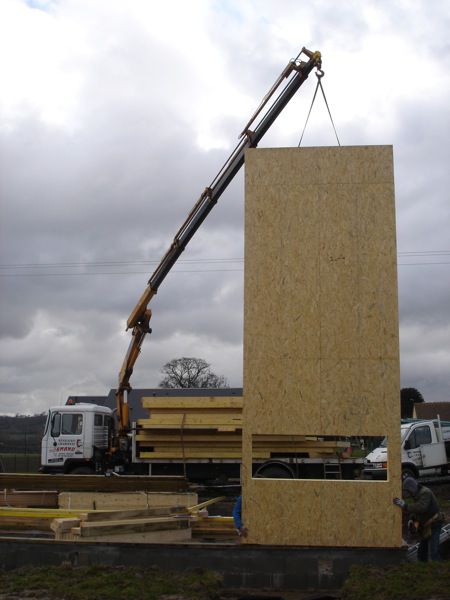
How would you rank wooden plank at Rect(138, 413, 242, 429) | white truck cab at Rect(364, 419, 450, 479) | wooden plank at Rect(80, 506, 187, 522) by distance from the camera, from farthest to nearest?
white truck cab at Rect(364, 419, 450, 479) → wooden plank at Rect(138, 413, 242, 429) → wooden plank at Rect(80, 506, 187, 522)

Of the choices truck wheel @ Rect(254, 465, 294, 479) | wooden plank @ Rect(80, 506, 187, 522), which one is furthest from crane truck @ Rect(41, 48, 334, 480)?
wooden plank @ Rect(80, 506, 187, 522)

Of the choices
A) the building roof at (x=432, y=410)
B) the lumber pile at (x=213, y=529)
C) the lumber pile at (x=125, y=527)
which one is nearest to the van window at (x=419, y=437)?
the lumber pile at (x=213, y=529)

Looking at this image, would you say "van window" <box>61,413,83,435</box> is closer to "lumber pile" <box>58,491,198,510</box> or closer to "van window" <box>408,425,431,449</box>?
"lumber pile" <box>58,491,198,510</box>

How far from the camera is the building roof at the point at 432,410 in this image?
196 ft

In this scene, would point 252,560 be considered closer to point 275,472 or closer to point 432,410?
point 275,472

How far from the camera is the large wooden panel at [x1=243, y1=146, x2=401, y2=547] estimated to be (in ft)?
28.5

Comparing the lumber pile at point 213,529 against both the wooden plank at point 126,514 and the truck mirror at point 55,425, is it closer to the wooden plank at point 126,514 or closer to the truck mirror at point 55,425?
the wooden plank at point 126,514

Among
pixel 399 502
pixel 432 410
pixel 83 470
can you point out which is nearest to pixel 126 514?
pixel 399 502

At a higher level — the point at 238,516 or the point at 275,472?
the point at 275,472

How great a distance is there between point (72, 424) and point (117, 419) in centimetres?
160

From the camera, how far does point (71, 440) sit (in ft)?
58.7

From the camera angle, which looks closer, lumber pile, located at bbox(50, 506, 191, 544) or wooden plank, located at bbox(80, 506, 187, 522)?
lumber pile, located at bbox(50, 506, 191, 544)

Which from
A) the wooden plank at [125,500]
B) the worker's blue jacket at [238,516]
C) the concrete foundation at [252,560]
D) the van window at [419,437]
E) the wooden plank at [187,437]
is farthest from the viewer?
the van window at [419,437]

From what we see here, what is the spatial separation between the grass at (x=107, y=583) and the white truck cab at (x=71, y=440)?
9.55 metres
